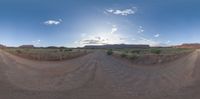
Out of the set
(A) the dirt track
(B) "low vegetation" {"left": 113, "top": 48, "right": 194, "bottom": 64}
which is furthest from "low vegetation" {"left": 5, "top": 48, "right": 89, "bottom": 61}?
(B) "low vegetation" {"left": 113, "top": 48, "right": 194, "bottom": 64}

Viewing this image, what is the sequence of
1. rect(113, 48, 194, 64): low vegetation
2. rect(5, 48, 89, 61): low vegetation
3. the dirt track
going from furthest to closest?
rect(113, 48, 194, 64): low vegetation → rect(5, 48, 89, 61): low vegetation → the dirt track

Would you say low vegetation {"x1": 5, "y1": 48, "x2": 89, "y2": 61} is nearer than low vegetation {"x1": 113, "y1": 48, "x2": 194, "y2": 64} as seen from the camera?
Yes

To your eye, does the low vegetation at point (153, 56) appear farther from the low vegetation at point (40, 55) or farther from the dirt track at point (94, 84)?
the dirt track at point (94, 84)

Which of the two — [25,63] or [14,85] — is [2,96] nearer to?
[14,85]

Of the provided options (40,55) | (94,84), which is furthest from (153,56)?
(94,84)

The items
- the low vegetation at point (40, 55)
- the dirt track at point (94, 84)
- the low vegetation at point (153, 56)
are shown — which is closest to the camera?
the dirt track at point (94, 84)

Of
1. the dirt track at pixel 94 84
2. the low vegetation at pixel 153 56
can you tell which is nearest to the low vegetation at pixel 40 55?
the dirt track at pixel 94 84

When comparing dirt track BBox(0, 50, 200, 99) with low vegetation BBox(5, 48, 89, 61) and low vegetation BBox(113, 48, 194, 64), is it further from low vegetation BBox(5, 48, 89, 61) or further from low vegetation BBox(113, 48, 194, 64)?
low vegetation BBox(113, 48, 194, 64)

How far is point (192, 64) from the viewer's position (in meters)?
15.6

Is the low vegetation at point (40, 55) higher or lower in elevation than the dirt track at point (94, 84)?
higher

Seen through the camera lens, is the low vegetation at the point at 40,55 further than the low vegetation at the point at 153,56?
No

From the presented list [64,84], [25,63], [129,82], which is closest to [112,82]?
[129,82]

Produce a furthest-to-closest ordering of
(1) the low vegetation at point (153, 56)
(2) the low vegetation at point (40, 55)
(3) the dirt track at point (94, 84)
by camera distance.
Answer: (1) the low vegetation at point (153, 56) < (2) the low vegetation at point (40, 55) < (3) the dirt track at point (94, 84)

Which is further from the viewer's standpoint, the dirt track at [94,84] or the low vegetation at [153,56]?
the low vegetation at [153,56]
